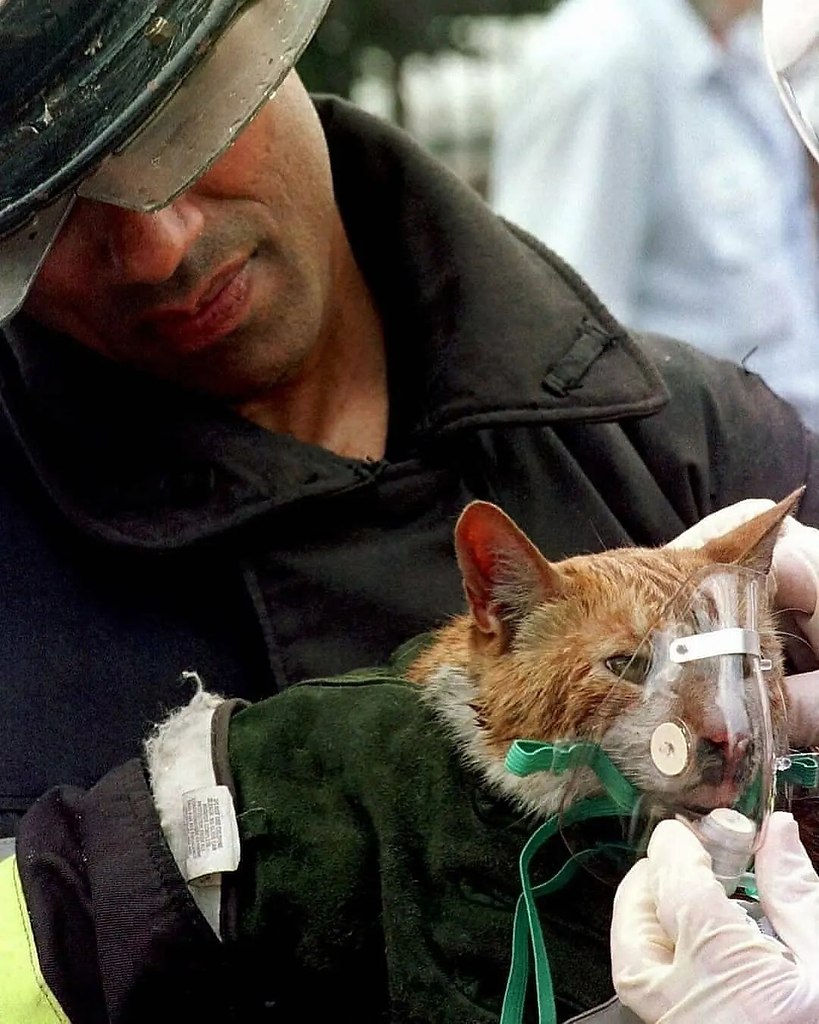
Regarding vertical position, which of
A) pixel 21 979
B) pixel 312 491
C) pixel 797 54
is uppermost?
pixel 797 54

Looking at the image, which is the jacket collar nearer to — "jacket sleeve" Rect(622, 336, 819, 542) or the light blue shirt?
"jacket sleeve" Rect(622, 336, 819, 542)

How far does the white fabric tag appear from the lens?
1.28m

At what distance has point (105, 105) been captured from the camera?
125 centimetres

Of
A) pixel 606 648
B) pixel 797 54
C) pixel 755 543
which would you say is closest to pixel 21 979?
pixel 606 648

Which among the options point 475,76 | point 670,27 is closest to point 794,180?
point 670,27

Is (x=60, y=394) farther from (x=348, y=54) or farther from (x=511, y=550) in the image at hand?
(x=348, y=54)

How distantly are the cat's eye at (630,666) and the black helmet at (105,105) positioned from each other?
588 mm

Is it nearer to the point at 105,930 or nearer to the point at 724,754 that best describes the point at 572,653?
the point at 724,754

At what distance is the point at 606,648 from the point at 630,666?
5 centimetres

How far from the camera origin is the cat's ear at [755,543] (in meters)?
1.31

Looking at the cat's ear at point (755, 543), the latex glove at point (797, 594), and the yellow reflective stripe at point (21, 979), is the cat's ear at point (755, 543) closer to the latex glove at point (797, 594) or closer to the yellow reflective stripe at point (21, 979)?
the latex glove at point (797, 594)

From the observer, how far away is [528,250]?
6.27 feet

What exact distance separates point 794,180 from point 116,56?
2223 mm

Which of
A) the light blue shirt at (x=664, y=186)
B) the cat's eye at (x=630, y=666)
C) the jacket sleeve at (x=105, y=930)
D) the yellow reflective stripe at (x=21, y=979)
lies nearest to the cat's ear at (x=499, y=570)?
the cat's eye at (x=630, y=666)
